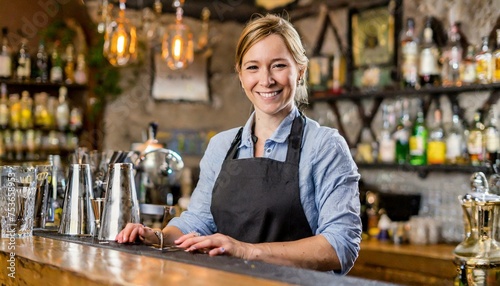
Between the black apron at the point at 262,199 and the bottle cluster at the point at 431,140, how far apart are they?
229 centimetres

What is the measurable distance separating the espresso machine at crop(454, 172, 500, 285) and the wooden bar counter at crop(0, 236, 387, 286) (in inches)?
34.1

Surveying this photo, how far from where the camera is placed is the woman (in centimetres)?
188

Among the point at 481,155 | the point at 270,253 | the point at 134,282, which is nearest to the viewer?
the point at 134,282

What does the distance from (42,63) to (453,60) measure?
342 centimetres

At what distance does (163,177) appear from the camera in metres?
2.93

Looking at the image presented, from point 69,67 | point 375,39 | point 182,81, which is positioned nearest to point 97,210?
point 375,39

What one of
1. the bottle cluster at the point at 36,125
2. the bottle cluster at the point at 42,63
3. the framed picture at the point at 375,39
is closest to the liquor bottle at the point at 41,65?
the bottle cluster at the point at 42,63

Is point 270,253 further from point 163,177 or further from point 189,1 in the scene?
point 189,1

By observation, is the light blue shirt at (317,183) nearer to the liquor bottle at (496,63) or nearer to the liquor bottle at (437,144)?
the liquor bottle at (496,63)

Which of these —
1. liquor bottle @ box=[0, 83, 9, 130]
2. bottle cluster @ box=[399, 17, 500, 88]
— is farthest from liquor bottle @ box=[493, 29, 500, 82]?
liquor bottle @ box=[0, 83, 9, 130]

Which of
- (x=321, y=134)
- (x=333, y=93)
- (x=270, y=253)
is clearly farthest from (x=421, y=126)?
(x=270, y=253)

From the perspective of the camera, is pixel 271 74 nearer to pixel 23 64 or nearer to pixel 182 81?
pixel 23 64

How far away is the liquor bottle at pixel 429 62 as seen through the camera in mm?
4395

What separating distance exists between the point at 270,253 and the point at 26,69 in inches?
180
